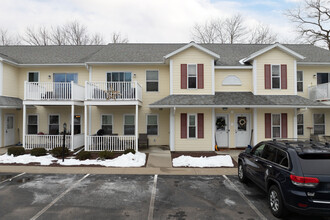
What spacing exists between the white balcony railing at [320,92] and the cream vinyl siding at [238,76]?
4.61 metres

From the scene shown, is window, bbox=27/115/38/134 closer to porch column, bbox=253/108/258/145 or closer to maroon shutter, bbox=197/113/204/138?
maroon shutter, bbox=197/113/204/138

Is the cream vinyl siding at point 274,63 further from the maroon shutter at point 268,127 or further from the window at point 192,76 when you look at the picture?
the window at point 192,76

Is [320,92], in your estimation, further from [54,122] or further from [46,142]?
[54,122]

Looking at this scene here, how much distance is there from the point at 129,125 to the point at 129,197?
8742 mm

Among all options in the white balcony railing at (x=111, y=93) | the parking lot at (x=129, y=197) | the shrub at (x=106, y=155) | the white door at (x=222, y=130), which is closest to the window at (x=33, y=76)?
the white balcony railing at (x=111, y=93)

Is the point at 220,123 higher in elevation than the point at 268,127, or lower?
higher

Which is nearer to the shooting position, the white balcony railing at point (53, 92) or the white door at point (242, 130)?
the white balcony railing at point (53, 92)

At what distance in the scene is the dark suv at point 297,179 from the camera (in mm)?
4156

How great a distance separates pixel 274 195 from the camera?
4.96 metres

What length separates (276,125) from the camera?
516 inches

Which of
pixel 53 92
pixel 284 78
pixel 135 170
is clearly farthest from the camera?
pixel 284 78

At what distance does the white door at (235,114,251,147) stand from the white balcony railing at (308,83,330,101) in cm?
504

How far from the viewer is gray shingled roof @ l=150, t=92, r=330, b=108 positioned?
12047 mm

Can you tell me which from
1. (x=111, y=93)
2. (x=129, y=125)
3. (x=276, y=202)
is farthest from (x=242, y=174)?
(x=129, y=125)
